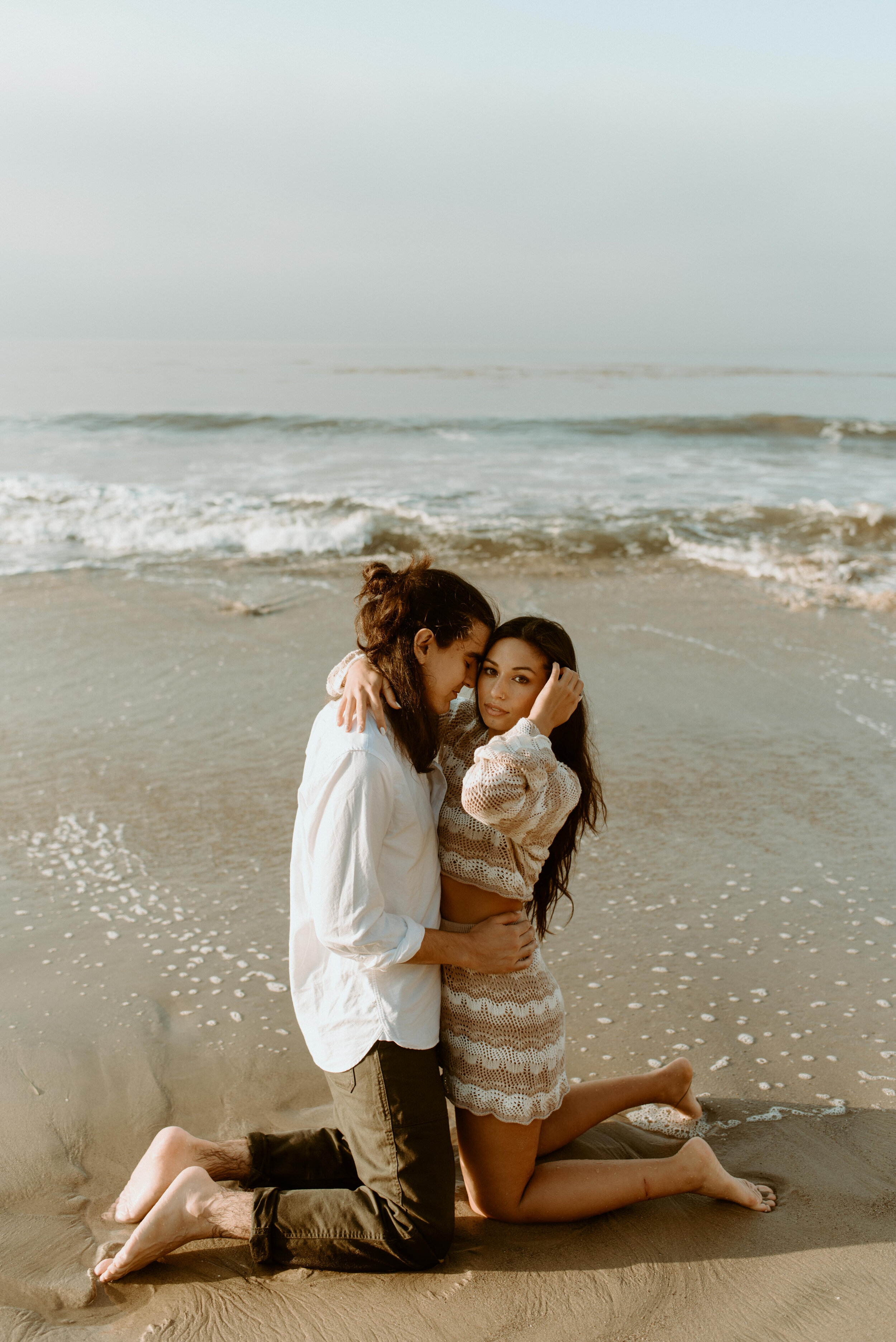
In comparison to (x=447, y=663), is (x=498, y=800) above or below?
below

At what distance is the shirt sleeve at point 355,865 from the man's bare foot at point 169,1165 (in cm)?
68

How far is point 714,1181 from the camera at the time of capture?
265 cm

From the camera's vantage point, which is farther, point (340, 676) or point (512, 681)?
point (340, 676)

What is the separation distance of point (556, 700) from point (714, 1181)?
1.27 m

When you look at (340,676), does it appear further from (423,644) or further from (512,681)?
(512,681)

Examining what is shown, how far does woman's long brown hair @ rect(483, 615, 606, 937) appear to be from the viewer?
Answer: 8.79ft

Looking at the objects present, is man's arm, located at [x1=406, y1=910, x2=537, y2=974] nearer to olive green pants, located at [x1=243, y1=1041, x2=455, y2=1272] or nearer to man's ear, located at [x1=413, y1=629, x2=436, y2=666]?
olive green pants, located at [x1=243, y1=1041, x2=455, y2=1272]

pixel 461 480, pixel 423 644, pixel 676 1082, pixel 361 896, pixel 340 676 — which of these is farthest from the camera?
Answer: pixel 461 480

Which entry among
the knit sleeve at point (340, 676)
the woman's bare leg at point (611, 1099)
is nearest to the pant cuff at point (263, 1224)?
the woman's bare leg at point (611, 1099)

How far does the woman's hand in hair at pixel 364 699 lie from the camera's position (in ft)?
8.11

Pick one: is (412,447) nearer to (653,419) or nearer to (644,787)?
(653,419)

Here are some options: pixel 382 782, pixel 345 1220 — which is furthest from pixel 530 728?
pixel 345 1220

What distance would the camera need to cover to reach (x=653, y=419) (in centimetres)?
2558

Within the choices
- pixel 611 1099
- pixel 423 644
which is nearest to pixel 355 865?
pixel 423 644
